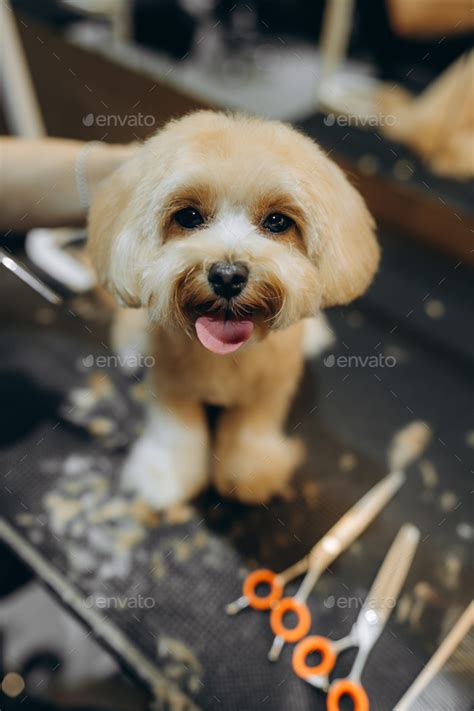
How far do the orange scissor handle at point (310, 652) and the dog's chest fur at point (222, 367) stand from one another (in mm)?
403

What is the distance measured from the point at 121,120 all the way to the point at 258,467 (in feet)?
2.45

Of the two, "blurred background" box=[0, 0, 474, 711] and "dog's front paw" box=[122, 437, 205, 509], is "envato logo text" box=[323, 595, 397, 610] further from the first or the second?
"dog's front paw" box=[122, 437, 205, 509]

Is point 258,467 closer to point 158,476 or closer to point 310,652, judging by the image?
point 158,476

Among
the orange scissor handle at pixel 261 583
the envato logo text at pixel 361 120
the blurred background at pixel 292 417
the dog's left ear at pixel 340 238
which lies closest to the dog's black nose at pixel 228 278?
the dog's left ear at pixel 340 238

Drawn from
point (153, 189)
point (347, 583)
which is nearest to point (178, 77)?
point (153, 189)

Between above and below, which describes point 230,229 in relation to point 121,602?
above

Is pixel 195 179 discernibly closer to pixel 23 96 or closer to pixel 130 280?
pixel 130 280

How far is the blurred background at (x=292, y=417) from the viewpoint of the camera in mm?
783

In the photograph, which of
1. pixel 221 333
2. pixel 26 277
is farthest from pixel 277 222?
pixel 26 277

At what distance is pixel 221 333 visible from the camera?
69 cm

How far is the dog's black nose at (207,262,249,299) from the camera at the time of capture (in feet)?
2.18

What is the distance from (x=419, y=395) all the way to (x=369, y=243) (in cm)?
42

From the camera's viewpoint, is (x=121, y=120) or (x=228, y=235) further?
(x=121, y=120)

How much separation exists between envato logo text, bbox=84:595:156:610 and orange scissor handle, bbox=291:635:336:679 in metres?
0.23
